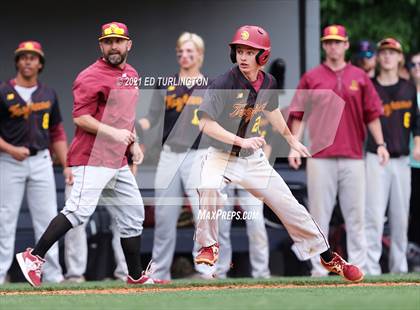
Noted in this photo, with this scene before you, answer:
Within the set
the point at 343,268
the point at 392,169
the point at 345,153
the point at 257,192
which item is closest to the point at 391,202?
the point at 392,169

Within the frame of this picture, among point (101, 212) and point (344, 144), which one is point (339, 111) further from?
point (101, 212)

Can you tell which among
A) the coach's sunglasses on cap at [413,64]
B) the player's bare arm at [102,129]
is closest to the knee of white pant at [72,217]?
the player's bare arm at [102,129]

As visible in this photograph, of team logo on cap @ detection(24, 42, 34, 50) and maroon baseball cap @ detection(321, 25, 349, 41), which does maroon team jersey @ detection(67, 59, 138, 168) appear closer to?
team logo on cap @ detection(24, 42, 34, 50)

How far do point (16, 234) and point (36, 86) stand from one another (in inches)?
59.9

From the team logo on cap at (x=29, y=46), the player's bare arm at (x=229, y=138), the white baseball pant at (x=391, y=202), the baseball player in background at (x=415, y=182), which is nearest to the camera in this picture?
the player's bare arm at (x=229, y=138)

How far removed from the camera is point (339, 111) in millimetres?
12273

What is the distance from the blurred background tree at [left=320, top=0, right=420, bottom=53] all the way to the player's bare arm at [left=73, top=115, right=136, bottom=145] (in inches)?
332

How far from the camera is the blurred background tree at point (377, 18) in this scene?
1839 cm

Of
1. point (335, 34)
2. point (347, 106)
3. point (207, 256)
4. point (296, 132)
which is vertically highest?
point (335, 34)

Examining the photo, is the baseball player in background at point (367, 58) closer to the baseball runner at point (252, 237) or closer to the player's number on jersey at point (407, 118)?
the player's number on jersey at point (407, 118)

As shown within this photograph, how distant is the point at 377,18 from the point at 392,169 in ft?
20.0

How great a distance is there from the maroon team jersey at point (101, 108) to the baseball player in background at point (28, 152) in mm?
1739

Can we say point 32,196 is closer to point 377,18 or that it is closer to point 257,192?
point 257,192

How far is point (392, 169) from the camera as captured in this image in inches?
509
